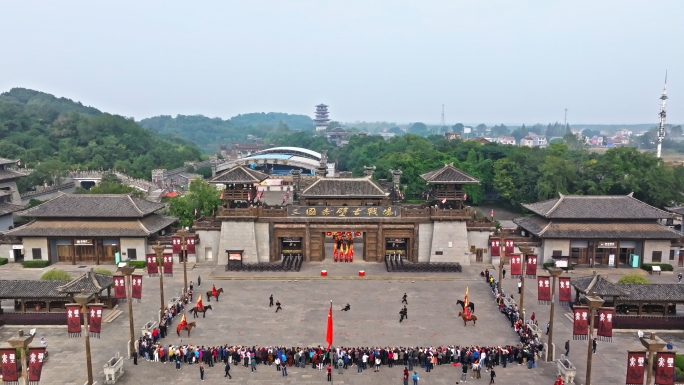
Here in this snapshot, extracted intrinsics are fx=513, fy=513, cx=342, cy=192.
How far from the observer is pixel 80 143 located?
96.4 meters

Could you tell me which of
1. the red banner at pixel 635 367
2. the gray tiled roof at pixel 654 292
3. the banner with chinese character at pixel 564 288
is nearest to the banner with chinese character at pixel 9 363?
the red banner at pixel 635 367

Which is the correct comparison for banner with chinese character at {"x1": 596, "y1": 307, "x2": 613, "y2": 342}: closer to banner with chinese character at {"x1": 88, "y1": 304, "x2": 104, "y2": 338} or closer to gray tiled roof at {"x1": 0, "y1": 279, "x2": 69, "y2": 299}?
banner with chinese character at {"x1": 88, "y1": 304, "x2": 104, "y2": 338}

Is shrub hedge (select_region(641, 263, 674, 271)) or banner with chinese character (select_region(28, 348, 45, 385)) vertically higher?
banner with chinese character (select_region(28, 348, 45, 385))

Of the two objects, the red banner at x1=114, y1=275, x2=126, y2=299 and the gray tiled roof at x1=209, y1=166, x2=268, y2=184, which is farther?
the gray tiled roof at x1=209, y1=166, x2=268, y2=184

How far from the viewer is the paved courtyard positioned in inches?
833

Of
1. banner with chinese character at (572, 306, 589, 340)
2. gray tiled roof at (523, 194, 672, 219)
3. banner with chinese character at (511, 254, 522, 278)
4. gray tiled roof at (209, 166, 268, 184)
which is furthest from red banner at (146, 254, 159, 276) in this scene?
gray tiled roof at (523, 194, 672, 219)

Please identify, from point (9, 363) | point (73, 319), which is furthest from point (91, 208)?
point (9, 363)

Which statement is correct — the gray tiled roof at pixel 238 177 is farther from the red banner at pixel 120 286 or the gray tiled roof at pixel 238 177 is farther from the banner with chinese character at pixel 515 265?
the banner with chinese character at pixel 515 265

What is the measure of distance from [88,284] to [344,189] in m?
19.6

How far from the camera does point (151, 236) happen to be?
38.4 m

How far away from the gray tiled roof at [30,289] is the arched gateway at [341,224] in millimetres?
13198

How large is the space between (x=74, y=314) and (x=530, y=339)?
68.7ft

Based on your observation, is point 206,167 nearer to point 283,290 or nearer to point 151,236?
point 151,236

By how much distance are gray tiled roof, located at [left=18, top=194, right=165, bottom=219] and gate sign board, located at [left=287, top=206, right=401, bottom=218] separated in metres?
11.8
